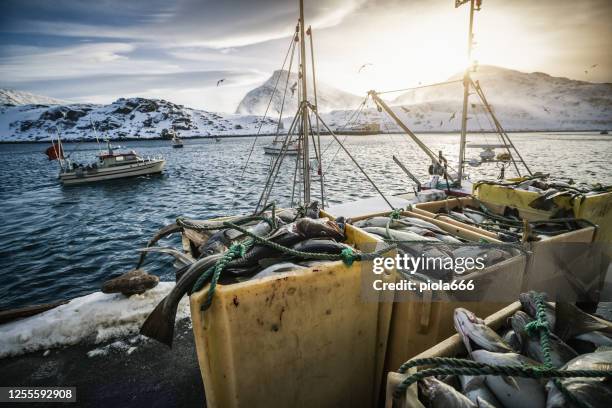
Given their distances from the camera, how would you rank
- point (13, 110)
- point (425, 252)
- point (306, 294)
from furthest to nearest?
1. point (13, 110)
2. point (425, 252)
3. point (306, 294)

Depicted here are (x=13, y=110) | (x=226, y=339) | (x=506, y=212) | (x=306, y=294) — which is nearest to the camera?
(x=226, y=339)

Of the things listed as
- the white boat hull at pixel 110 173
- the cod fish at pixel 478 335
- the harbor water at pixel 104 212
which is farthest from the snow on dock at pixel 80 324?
the white boat hull at pixel 110 173

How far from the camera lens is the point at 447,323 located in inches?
101

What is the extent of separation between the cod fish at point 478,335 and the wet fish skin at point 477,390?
0.18 m

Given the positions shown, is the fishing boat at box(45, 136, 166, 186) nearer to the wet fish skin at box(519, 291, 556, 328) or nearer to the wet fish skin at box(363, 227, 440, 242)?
the wet fish skin at box(363, 227, 440, 242)

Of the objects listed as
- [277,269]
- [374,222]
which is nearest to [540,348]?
[277,269]

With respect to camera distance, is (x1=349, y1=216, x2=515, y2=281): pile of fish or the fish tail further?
(x1=349, y1=216, x2=515, y2=281): pile of fish

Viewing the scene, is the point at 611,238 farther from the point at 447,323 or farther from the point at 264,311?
the point at 264,311

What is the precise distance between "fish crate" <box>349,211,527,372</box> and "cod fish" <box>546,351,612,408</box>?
92 cm

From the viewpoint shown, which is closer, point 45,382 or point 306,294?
point 306,294

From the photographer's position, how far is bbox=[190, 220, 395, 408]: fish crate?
1764 millimetres

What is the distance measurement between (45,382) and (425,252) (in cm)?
456

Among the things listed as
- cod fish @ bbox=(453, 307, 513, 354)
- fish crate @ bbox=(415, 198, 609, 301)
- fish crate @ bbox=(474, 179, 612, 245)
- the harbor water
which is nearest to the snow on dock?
cod fish @ bbox=(453, 307, 513, 354)

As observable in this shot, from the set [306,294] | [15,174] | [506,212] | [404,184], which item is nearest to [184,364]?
[306,294]
